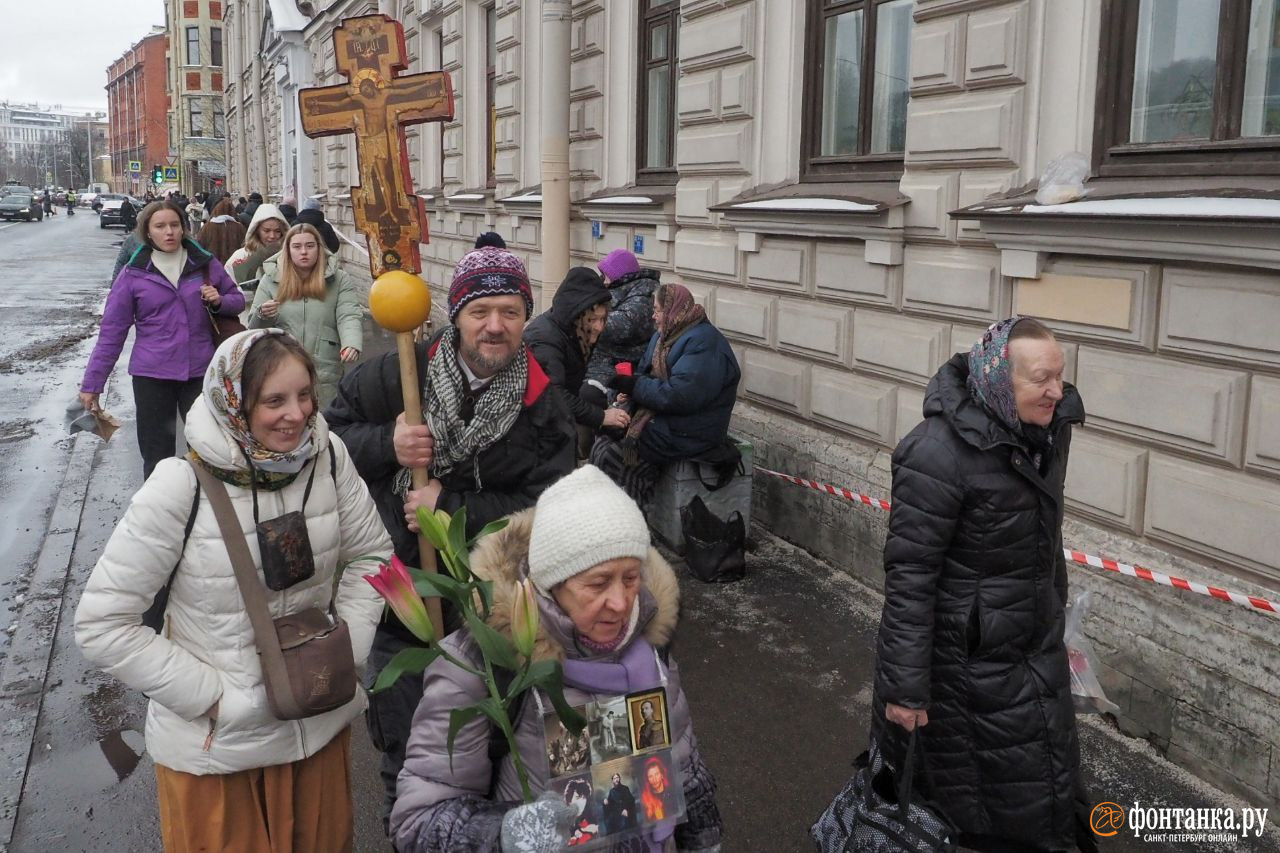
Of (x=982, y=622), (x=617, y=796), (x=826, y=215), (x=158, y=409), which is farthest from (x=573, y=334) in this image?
(x=617, y=796)

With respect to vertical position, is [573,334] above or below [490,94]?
below

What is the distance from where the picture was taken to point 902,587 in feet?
9.86

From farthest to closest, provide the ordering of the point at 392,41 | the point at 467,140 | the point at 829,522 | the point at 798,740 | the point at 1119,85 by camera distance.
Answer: the point at 467,140, the point at 829,522, the point at 1119,85, the point at 798,740, the point at 392,41

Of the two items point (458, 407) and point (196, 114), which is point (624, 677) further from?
point (196, 114)

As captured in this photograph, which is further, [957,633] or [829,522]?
[829,522]

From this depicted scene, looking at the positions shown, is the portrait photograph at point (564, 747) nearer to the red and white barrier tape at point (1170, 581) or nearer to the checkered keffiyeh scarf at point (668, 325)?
the red and white barrier tape at point (1170, 581)

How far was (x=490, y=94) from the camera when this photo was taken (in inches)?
530

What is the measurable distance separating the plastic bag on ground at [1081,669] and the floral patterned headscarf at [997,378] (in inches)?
25.8

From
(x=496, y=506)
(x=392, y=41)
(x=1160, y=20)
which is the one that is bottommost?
(x=496, y=506)

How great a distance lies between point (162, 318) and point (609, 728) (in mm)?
5009

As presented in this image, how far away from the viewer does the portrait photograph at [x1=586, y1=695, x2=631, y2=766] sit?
6.55 ft

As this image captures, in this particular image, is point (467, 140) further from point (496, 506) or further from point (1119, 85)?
point (496, 506)

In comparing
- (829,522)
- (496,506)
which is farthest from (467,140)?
(496,506)

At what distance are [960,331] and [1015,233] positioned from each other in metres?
0.67
